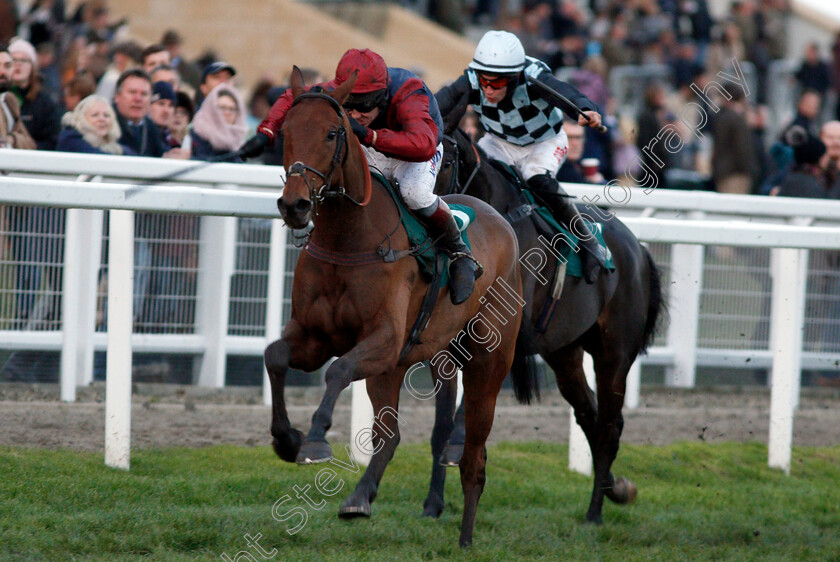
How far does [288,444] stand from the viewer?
4.09m

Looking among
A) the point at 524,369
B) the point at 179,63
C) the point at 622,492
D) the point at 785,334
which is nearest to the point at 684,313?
the point at 785,334

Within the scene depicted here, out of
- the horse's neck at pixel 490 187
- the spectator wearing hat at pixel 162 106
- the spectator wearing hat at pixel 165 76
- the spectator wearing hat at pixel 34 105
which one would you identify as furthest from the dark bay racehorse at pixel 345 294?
the spectator wearing hat at pixel 165 76

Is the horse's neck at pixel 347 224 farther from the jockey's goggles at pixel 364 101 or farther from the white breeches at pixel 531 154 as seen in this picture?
the white breeches at pixel 531 154

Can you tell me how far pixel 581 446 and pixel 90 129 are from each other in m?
3.31

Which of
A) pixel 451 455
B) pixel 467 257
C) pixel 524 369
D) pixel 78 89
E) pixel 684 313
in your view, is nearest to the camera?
pixel 467 257

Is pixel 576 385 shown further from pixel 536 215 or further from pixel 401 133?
pixel 401 133

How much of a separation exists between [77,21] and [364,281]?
26.1 feet

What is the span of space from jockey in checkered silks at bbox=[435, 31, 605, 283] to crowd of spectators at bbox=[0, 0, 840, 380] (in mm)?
945

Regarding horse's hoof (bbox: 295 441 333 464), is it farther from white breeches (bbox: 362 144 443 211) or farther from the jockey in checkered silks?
the jockey in checkered silks

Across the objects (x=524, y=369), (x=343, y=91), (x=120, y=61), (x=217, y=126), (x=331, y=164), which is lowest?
(x=524, y=369)

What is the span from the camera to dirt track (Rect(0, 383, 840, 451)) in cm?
550

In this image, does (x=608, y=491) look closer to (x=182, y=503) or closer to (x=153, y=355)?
(x=182, y=503)

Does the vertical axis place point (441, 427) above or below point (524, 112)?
below

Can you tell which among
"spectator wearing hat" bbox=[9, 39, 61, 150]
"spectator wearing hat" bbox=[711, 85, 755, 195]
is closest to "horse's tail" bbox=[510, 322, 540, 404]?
"spectator wearing hat" bbox=[9, 39, 61, 150]
